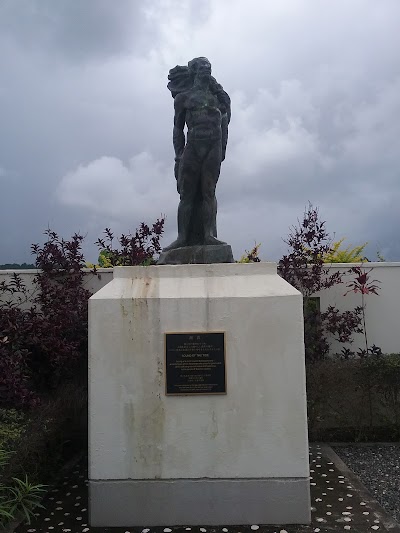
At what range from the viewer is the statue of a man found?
4.64 meters

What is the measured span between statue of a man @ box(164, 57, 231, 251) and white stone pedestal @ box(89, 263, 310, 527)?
4.21 ft

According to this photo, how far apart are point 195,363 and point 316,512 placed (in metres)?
1.63

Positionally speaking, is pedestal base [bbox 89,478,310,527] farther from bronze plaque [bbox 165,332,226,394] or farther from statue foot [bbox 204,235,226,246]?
statue foot [bbox 204,235,226,246]

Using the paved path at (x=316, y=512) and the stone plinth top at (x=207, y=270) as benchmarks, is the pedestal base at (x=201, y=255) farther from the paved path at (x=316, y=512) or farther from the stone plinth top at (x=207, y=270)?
the paved path at (x=316, y=512)

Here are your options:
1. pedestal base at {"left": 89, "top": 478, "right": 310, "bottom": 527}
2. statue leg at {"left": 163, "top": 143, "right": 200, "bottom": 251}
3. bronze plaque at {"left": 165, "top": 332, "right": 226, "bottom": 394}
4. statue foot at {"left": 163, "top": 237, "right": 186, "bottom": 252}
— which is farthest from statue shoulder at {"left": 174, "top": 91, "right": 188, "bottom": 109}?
pedestal base at {"left": 89, "top": 478, "right": 310, "bottom": 527}

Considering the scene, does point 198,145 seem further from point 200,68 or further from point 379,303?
point 379,303

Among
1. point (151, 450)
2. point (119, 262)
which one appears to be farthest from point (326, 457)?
point (119, 262)

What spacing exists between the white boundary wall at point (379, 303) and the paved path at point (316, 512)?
2.58 metres

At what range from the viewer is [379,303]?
7.13 meters

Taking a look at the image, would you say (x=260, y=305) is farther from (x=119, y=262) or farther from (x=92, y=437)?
(x=119, y=262)

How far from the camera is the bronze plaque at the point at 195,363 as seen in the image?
12.3 feet

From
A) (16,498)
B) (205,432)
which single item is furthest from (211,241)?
(16,498)

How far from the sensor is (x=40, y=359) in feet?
18.6

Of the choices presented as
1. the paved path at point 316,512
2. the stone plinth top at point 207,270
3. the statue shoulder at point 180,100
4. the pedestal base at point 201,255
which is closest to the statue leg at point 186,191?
the pedestal base at point 201,255
